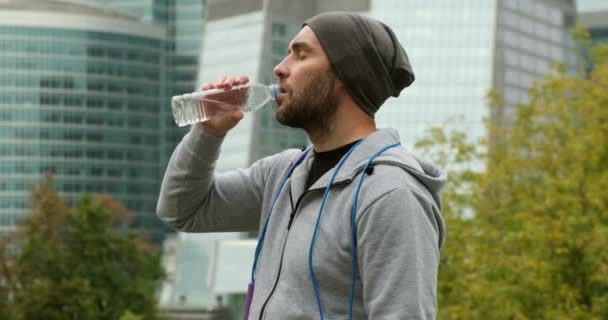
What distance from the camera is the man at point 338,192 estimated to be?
10.7 feet

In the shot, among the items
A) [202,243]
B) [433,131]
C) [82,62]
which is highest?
[433,131]

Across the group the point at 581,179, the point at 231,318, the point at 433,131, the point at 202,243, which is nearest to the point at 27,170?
the point at 202,243

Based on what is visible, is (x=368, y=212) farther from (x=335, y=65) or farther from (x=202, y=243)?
(x=202, y=243)

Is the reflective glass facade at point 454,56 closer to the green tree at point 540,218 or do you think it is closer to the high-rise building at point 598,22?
the high-rise building at point 598,22

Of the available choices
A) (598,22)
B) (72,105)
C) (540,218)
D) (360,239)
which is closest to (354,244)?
(360,239)

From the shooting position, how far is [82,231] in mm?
45625

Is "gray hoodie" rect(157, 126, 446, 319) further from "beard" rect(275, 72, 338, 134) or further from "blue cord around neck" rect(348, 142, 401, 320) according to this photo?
"beard" rect(275, 72, 338, 134)

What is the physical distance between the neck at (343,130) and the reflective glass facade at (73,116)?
118396 mm

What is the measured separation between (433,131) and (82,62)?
94.2 m

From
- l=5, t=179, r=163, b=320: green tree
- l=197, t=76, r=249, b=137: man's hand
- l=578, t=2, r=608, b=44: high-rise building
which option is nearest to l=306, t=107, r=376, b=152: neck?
l=197, t=76, r=249, b=137: man's hand

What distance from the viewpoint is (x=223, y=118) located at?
3.79 m

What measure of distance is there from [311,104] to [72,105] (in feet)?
402

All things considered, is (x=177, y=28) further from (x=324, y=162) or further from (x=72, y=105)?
(x=324, y=162)

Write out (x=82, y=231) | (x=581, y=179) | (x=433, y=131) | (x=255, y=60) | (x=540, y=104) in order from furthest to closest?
(x=255, y=60), (x=82, y=231), (x=433, y=131), (x=540, y=104), (x=581, y=179)
